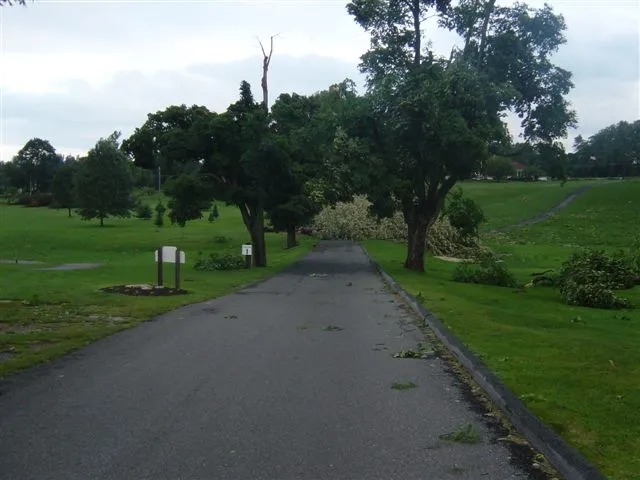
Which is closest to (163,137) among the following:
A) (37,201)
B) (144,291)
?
(144,291)

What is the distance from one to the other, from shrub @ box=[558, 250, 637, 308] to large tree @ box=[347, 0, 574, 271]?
5831mm

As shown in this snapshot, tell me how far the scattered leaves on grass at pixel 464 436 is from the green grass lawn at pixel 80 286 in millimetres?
5510

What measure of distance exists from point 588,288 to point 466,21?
45.9 feet

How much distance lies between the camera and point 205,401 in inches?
273

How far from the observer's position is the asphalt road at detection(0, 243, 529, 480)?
501 centimetres

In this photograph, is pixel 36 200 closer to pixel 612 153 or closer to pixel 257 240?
pixel 257 240

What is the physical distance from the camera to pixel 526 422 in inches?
231

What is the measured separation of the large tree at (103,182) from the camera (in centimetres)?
6612

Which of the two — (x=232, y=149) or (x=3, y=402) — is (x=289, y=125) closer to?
(x=232, y=149)

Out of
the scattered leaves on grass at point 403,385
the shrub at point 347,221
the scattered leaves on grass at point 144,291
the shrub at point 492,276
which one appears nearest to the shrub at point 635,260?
the shrub at point 492,276

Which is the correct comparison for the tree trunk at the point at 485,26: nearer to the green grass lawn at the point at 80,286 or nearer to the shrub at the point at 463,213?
the shrub at the point at 463,213

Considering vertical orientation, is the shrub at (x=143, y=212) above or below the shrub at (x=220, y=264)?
above

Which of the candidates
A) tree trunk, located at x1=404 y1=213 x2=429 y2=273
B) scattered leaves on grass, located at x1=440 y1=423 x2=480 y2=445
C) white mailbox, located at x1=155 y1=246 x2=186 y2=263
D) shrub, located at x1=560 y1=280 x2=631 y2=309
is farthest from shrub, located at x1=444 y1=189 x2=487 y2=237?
scattered leaves on grass, located at x1=440 y1=423 x2=480 y2=445

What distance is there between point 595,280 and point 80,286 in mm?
15774
